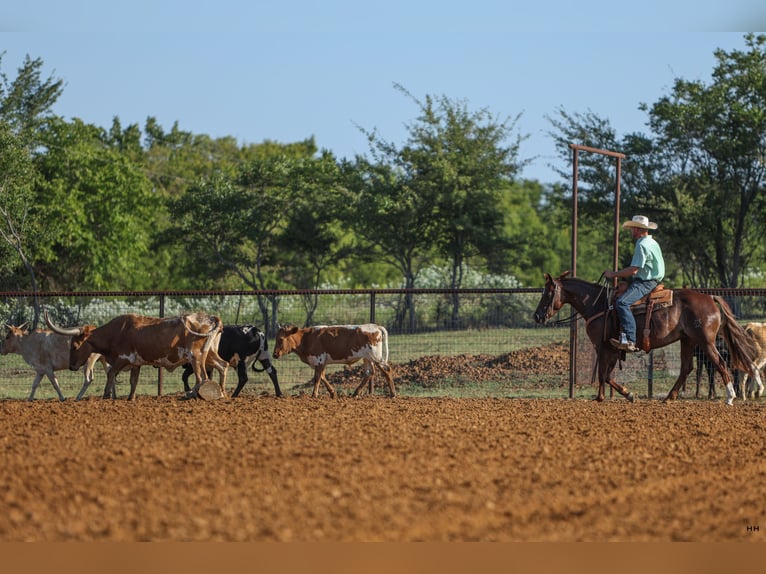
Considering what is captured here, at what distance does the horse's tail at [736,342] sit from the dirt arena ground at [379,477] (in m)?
3.35

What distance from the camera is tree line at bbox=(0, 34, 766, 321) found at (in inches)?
1527

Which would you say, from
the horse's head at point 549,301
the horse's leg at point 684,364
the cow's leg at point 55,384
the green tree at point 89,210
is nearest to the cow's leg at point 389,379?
the horse's head at point 549,301

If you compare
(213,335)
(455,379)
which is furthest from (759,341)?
(213,335)

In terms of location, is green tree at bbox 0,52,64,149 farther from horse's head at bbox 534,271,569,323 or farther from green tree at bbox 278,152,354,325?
horse's head at bbox 534,271,569,323

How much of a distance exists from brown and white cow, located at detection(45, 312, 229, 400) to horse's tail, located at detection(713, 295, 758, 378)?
7950 millimetres

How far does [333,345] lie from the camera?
1889 centimetres

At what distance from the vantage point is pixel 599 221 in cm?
4294

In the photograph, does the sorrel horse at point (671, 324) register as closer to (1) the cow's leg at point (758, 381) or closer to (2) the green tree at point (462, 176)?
(1) the cow's leg at point (758, 381)

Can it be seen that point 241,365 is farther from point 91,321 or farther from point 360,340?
point 91,321

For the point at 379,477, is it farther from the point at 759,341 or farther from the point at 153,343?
the point at 759,341

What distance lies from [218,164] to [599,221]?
4627cm

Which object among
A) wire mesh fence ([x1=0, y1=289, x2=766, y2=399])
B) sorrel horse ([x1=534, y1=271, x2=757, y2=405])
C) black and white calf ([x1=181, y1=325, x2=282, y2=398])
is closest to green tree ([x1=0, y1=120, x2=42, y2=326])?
wire mesh fence ([x1=0, y1=289, x2=766, y2=399])

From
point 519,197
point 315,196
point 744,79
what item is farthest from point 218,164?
point 744,79

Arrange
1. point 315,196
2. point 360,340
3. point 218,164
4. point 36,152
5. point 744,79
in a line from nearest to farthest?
point 360,340, point 744,79, point 315,196, point 36,152, point 218,164
